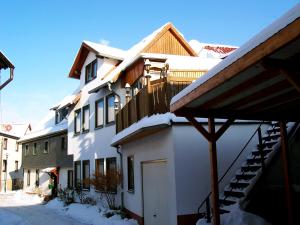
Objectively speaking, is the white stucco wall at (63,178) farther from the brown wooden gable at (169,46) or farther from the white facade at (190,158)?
the white facade at (190,158)

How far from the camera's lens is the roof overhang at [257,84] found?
3944mm

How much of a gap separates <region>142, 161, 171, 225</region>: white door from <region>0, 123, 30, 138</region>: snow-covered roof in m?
34.8

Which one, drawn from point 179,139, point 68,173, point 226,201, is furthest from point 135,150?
point 68,173

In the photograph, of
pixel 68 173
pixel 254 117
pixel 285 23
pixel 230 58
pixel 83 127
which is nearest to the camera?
pixel 285 23

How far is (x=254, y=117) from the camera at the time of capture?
7695mm

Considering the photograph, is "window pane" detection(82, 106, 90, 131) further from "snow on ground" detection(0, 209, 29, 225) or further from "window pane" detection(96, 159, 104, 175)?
"snow on ground" detection(0, 209, 29, 225)

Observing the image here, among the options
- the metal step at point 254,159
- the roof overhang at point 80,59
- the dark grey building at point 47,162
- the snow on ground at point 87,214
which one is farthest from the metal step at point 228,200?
the dark grey building at point 47,162

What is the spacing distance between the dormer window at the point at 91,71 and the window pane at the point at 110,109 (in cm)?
298

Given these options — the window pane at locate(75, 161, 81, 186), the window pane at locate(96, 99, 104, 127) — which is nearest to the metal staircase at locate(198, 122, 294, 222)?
the window pane at locate(96, 99, 104, 127)

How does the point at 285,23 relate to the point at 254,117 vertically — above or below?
above

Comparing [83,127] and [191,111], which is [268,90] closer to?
[191,111]

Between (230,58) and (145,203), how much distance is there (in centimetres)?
849

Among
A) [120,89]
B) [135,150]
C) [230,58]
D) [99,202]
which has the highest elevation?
[120,89]

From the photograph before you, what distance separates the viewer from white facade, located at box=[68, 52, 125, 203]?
17344mm
